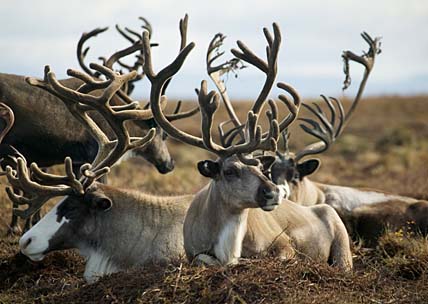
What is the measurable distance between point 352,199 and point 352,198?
0.11ft

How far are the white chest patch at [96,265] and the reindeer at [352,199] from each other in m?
3.22

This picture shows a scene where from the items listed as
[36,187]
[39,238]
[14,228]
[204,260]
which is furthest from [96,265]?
[14,228]

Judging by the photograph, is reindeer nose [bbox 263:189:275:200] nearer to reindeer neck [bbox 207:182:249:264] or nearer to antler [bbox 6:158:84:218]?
reindeer neck [bbox 207:182:249:264]

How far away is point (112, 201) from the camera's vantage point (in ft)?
24.6

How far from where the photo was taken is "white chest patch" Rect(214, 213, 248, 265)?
6.83 m

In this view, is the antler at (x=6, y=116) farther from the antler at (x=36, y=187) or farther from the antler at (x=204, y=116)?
the antler at (x=204, y=116)

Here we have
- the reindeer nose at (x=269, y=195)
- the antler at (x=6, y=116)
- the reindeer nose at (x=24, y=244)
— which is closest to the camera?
the reindeer nose at (x=269, y=195)

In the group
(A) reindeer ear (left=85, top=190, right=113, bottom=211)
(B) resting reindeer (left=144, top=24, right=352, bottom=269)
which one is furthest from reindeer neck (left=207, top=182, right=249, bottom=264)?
(A) reindeer ear (left=85, top=190, right=113, bottom=211)

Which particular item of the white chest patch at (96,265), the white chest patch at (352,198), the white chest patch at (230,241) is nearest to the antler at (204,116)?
the white chest patch at (230,241)

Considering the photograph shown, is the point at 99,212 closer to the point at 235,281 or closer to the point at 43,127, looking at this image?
the point at 235,281

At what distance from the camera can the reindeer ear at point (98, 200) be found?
7289 mm

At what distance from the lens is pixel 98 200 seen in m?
7.28

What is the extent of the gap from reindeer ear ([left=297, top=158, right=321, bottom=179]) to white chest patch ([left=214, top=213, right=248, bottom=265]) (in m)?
3.54

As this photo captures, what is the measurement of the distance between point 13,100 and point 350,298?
4672 mm
